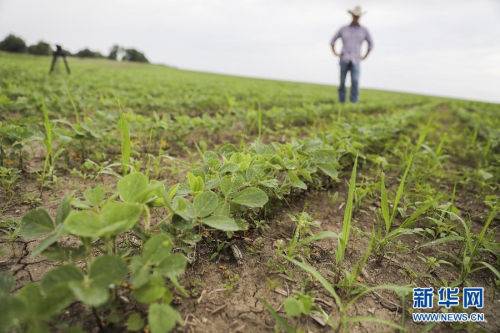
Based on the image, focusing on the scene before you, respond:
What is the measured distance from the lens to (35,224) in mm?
1058

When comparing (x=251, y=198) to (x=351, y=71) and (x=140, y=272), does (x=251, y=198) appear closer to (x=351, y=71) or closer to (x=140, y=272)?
(x=140, y=272)

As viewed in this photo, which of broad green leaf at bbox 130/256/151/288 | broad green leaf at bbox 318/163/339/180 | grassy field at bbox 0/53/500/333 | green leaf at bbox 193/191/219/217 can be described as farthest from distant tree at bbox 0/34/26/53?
broad green leaf at bbox 130/256/151/288

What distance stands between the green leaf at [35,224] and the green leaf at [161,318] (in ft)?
1.47

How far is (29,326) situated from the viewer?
0.91m

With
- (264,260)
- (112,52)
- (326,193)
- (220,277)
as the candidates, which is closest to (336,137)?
(326,193)

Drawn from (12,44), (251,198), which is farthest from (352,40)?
(12,44)

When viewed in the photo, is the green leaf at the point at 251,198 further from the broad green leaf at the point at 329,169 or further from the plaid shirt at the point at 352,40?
the plaid shirt at the point at 352,40

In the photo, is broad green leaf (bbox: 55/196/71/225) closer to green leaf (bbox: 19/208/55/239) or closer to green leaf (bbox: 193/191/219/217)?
green leaf (bbox: 19/208/55/239)

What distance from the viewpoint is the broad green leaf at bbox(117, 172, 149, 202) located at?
3.66 feet

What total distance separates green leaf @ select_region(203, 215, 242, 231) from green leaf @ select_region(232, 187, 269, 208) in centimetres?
16

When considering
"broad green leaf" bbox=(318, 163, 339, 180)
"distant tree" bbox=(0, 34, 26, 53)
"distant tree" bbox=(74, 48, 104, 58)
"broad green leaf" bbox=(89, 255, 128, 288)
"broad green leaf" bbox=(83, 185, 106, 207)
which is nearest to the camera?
"broad green leaf" bbox=(89, 255, 128, 288)

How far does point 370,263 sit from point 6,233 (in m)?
1.83

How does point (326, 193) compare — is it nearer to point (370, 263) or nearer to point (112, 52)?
point (370, 263)

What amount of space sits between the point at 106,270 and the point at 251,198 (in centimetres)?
67
